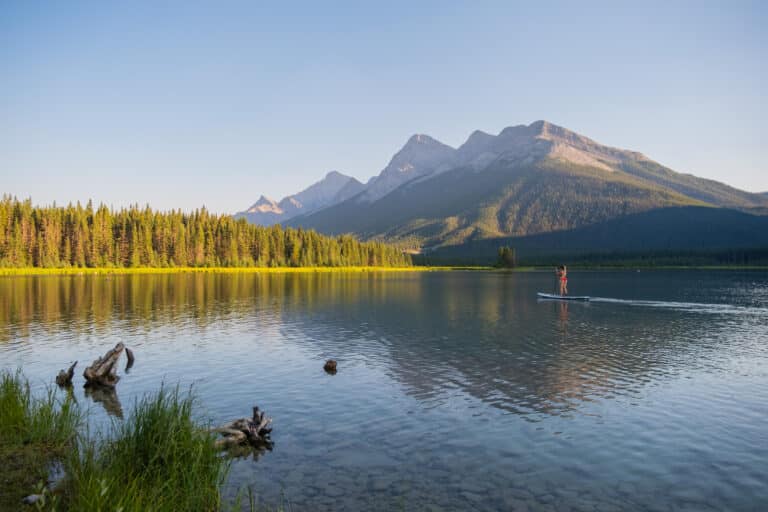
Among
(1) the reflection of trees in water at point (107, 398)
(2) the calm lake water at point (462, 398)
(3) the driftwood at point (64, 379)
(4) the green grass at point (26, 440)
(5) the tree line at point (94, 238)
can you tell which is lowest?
(2) the calm lake water at point (462, 398)

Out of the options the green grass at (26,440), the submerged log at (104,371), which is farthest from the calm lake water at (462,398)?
the green grass at (26,440)

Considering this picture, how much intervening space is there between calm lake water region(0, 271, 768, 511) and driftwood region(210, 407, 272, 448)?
0.82 metres

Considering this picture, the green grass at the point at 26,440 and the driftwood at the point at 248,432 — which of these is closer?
the green grass at the point at 26,440

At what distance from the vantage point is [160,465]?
45.5ft

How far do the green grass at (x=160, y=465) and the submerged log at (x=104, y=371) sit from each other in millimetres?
14243

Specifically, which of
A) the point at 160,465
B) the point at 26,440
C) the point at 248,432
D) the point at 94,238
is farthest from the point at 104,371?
the point at 94,238

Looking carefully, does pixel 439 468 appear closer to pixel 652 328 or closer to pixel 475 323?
pixel 475 323

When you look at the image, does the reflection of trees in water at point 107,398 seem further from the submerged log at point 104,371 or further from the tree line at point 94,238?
the tree line at point 94,238

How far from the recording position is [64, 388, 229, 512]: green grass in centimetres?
1228

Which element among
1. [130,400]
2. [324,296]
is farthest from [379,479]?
[324,296]

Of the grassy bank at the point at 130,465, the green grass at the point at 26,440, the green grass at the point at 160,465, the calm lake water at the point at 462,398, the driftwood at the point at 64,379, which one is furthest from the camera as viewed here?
the driftwood at the point at 64,379

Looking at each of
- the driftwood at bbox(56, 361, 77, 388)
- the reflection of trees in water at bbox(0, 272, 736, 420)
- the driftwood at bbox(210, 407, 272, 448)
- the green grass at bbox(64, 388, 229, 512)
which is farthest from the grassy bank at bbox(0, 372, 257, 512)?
the driftwood at bbox(56, 361, 77, 388)

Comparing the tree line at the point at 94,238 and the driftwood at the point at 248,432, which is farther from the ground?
the tree line at the point at 94,238

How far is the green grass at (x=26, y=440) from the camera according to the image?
45.9ft
